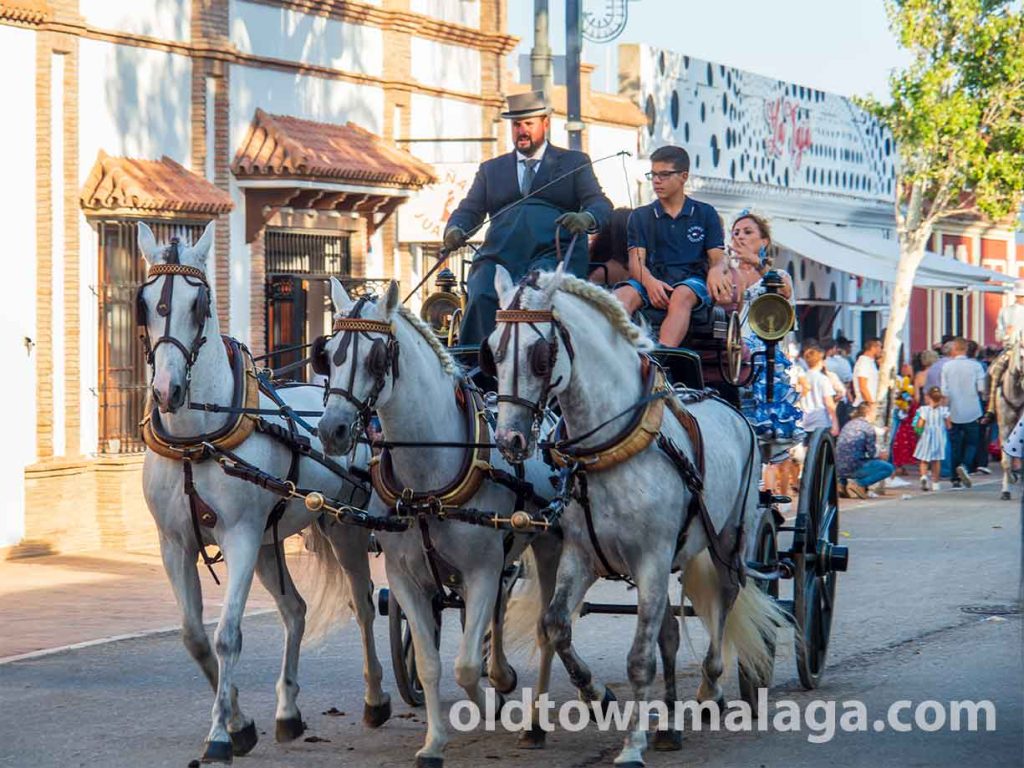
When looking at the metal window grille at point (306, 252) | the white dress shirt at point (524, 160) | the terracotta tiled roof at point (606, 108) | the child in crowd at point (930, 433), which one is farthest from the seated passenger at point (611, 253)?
the terracotta tiled roof at point (606, 108)


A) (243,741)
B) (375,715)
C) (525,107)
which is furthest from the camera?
(525,107)

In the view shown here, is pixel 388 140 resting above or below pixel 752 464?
above

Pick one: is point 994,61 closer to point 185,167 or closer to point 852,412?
point 852,412

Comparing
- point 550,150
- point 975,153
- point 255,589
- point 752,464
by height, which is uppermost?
point 975,153

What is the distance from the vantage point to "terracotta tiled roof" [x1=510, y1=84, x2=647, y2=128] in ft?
87.9

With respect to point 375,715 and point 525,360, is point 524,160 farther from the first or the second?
point 375,715

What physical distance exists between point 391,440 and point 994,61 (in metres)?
23.9

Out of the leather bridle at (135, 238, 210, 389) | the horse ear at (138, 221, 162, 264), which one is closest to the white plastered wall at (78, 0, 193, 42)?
the horse ear at (138, 221, 162, 264)

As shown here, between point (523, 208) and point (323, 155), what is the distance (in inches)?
393

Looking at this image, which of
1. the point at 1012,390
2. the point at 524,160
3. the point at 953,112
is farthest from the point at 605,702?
the point at 953,112

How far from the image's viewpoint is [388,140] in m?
21.6

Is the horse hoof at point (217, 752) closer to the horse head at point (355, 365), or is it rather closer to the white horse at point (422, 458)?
the white horse at point (422, 458)

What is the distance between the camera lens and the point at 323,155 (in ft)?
63.5

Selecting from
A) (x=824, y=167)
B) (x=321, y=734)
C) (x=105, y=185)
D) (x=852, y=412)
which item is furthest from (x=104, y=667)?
(x=824, y=167)
